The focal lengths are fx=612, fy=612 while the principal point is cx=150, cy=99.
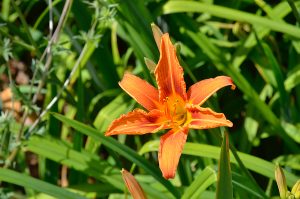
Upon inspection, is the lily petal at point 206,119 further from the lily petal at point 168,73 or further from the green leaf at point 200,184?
the green leaf at point 200,184

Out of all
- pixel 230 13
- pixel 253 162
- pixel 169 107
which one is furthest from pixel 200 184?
pixel 230 13

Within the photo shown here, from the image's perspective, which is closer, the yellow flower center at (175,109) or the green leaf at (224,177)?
the green leaf at (224,177)

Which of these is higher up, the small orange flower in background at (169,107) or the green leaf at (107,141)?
the small orange flower in background at (169,107)

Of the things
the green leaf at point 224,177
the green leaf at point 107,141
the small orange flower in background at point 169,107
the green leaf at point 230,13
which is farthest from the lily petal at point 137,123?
the green leaf at point 230,13

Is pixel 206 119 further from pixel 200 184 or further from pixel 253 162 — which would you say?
pixel 253 162

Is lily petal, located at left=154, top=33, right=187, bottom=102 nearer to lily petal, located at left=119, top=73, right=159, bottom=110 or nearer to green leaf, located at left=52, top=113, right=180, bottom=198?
lily petal, located at left=119, top=73, right=159, bottom=110

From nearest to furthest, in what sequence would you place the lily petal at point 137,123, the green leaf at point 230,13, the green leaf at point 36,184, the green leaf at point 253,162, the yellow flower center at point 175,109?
the lily petal at point 137,123, the yellow flower center at point 175,109, the green leaf at point 36,184, the green leaf at point 253,162, the green leaf at point 230,13

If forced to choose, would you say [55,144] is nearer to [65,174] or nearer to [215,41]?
[65,174]
